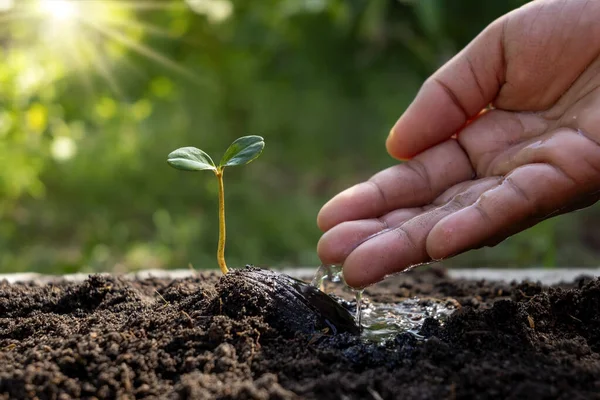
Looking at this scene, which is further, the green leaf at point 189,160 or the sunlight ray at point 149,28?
the sunlight ray at point 149,28

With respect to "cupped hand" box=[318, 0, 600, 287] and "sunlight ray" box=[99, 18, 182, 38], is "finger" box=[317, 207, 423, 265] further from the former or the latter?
"sunlight ray" box=[99, 18, 182, 38]

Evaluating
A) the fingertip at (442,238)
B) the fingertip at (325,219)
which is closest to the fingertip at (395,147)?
the fingertip at (325,219)

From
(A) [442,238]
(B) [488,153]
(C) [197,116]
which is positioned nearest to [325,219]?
(A) [442,238]

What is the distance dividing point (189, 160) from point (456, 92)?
38.6 inches

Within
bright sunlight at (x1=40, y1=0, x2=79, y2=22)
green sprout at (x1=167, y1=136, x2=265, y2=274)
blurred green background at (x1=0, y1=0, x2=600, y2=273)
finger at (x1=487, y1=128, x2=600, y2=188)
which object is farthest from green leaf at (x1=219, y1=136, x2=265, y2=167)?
bright sunlight at (x1=40, y1=0, x2=79, y2=22)

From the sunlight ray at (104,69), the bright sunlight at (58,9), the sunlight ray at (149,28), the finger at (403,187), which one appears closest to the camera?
the finger at (403,187)

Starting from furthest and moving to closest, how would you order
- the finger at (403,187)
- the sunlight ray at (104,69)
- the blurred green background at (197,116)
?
the sunlight ray at (104,69) < the blurred green background at (197,116) < the finger at (403,187)

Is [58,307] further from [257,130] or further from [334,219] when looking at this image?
[257,130]

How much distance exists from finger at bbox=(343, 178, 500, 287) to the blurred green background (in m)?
2.07

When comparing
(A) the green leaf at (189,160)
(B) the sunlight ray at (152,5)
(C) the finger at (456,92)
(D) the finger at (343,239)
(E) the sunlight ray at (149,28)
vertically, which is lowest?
(D) the finger at (343,239)

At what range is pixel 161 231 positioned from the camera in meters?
3.66

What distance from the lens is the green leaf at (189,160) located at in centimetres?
147

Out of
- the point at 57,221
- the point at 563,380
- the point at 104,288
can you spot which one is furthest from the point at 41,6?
the point at 563,380

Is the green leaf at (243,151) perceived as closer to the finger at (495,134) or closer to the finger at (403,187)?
the finger at (403,187)
